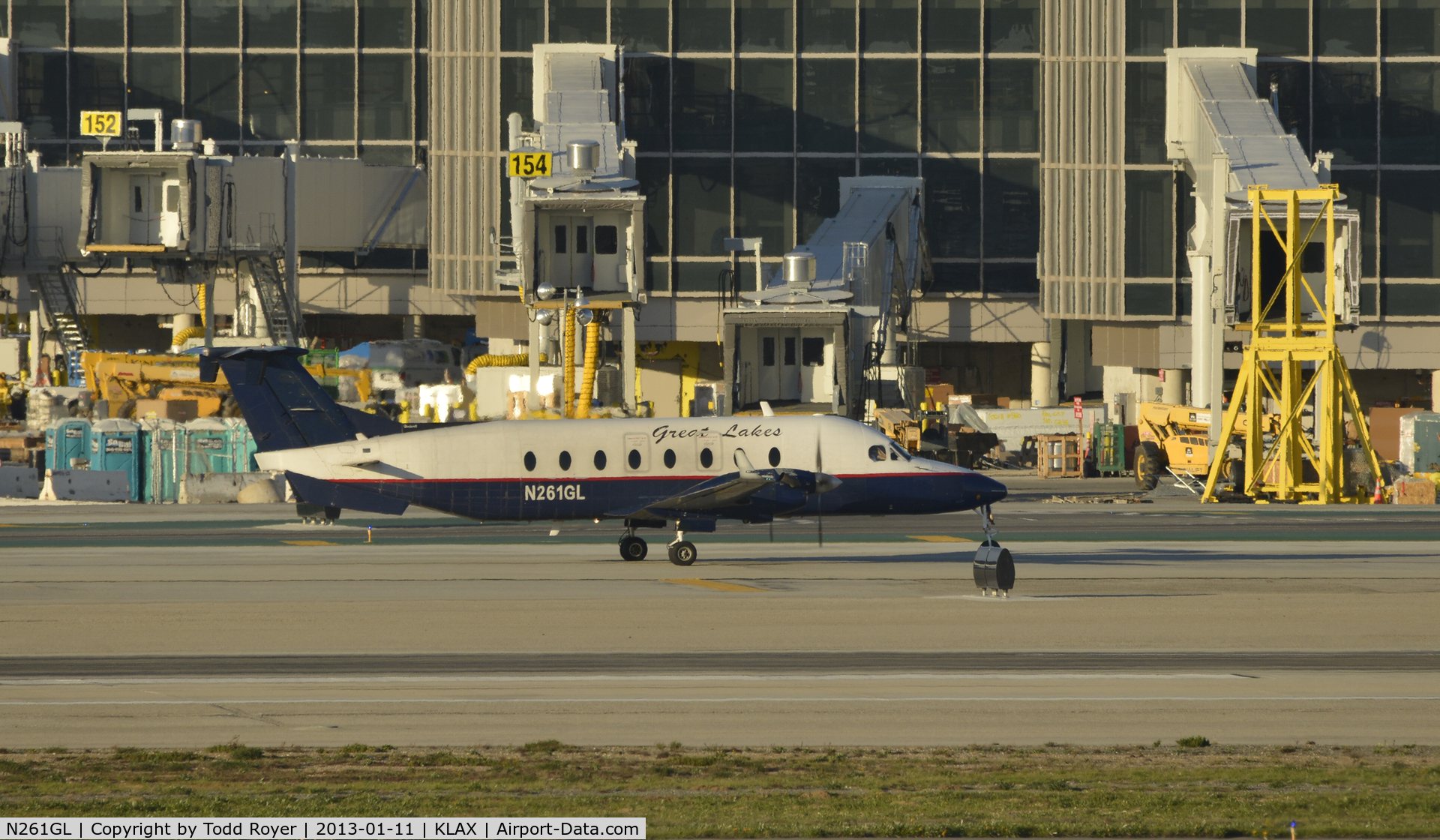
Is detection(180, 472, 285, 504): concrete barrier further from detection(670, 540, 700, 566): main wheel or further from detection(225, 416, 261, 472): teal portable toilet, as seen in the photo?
detection(670, 540, 700, 566): main wheel

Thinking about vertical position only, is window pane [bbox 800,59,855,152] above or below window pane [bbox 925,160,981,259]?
above

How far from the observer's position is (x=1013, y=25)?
8356 cm

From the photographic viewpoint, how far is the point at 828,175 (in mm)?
83812

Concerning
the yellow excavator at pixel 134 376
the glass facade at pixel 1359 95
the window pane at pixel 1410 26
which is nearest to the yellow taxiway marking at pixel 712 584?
the yellow excavator at pixel 134 376

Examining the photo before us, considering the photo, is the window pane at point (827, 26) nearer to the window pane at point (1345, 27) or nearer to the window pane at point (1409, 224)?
the window pane at point (1345, 27)

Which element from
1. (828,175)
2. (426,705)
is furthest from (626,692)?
(828,175)

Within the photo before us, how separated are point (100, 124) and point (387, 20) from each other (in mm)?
17519

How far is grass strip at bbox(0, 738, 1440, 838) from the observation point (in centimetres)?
1380

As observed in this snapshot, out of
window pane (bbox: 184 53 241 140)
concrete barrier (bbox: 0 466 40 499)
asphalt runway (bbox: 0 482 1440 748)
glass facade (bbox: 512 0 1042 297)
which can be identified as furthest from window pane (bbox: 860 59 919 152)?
concrete barrier (bbox: 0 466 40 499)

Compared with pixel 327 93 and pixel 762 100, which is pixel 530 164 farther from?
pixel 327 93

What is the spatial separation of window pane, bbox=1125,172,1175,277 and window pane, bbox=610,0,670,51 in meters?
24.8

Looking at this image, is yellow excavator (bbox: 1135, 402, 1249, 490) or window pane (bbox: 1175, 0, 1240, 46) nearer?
yellow excavator (bbox: 1135, 402, 1249, 490)

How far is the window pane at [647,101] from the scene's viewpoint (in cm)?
8350

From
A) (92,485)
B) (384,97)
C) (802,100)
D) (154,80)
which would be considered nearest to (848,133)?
(802,100)
